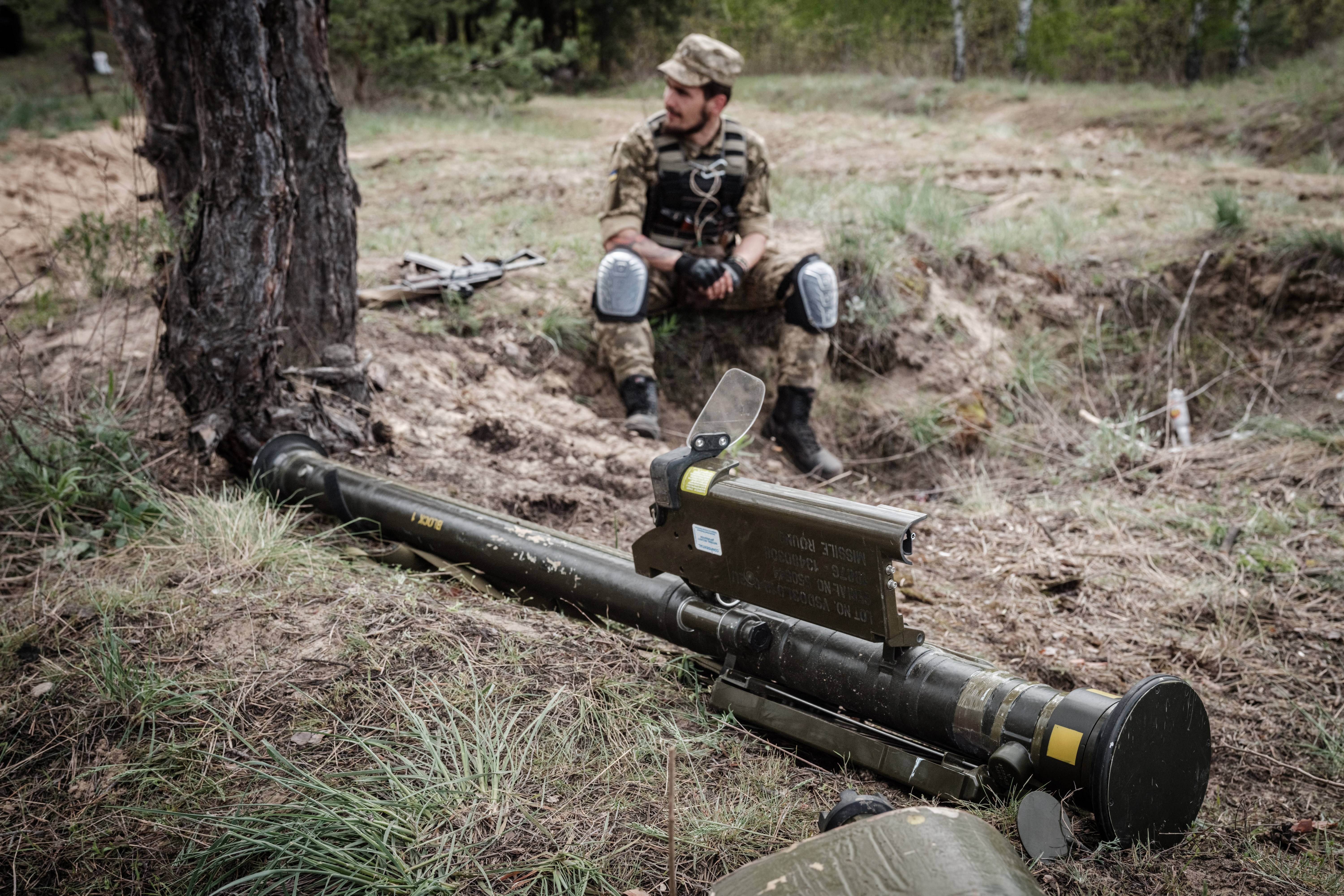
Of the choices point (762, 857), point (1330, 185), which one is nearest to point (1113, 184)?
point (1330, 185)

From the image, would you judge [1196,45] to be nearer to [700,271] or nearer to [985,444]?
[985,444]

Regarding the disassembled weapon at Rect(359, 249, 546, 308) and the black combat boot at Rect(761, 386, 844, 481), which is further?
the disassembled weapon at Rect(359, 249, 546, 308)

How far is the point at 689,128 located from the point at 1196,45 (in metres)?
13.2

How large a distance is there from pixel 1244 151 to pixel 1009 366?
5.89 m

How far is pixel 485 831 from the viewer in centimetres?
160

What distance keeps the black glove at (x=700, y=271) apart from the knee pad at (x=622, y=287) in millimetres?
175

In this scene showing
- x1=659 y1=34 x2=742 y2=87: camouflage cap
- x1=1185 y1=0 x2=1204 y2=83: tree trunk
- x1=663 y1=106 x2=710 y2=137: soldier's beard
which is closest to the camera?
x1=659 y1=34 x2=742 y2=87: camouflage cap

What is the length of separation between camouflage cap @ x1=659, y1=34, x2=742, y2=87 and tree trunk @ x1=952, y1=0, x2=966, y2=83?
12.3 metres

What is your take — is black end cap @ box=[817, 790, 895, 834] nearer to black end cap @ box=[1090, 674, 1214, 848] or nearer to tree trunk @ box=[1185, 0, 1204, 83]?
black end cap @ box=[1090, 674, 1214, 848]

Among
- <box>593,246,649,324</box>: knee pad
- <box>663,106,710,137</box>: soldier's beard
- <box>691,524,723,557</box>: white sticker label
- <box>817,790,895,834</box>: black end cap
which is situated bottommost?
<box>817,790,895,834</box>: black end cap

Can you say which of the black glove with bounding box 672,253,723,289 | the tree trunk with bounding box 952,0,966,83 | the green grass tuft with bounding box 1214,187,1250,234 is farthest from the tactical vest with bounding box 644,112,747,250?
the tree trunk with bounding box 952,0,966,83

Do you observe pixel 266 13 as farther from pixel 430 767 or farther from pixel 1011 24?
pixel 1011 24

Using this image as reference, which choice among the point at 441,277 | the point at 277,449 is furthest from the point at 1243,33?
the point at 277,449

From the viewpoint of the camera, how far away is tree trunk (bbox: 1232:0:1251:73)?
13500 mm
